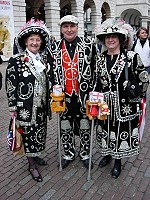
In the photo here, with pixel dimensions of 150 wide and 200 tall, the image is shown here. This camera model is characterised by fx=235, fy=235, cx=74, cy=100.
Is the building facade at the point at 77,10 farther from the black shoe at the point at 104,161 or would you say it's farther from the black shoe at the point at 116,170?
the black shoe at the point at 116,170

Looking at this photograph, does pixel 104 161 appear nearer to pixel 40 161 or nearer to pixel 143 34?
pixel 40 161

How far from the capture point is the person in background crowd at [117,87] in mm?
2811

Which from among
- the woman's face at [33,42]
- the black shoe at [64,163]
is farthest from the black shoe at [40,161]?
the woman's face at [33,42]

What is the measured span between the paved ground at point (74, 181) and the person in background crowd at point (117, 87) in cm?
38

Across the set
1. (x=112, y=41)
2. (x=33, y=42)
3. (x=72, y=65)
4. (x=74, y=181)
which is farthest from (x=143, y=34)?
(x=74, y=181)

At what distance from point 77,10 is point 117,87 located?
19.6m

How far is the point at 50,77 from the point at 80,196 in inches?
60.1

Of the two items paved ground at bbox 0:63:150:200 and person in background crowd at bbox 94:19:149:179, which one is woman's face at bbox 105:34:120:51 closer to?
person in background crowd at bbox 94:19:149:179

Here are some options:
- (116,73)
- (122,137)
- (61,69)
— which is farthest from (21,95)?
(122,137)

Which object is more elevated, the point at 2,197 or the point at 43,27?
the point at 43,27

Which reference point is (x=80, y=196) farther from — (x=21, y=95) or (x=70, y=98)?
(x=21, y=95)

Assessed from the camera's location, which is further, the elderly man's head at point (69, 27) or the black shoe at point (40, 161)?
the black shoe at point (40, 161)

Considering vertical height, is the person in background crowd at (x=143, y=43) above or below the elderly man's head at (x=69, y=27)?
above

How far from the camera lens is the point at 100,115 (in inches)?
111
